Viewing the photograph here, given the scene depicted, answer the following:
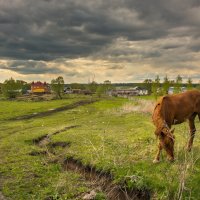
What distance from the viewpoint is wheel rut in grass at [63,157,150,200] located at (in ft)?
33.1

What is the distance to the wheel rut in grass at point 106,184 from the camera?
10.1 m

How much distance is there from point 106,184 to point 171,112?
434 centimetres

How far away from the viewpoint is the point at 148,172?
11070mm

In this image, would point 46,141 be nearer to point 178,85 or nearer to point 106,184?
point 106,184

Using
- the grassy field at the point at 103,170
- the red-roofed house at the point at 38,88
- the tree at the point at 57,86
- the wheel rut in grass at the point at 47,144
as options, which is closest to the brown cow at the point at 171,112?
the grassy field at the point at 103,170

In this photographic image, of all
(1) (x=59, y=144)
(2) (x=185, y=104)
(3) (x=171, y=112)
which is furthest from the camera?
(1) (x=59, y=144)

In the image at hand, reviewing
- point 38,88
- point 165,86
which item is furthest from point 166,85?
point 38,88

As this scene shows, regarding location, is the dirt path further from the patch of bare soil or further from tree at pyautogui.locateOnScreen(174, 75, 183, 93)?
tree at pyautogui.locateOnScreen(174, 75, 183, 93)

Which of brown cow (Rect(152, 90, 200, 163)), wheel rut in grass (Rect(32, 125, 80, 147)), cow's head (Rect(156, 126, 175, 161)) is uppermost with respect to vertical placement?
brown cow (Rect(152, 90, 200, 163))

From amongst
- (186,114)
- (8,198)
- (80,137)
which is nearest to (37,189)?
(8,198)

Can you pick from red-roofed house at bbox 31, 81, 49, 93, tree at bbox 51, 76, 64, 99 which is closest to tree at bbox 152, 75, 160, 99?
tree at bbox 51, 76, 64, 99

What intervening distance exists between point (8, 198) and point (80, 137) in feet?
33.5

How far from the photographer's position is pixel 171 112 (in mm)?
12953

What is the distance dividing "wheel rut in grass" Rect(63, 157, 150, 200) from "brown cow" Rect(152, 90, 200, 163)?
2.03 m
